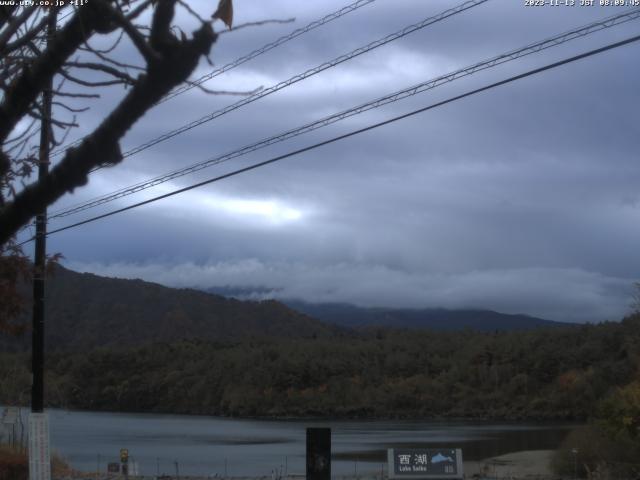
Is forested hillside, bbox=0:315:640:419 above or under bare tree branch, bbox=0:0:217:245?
under

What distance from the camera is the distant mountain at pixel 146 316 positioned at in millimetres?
114750

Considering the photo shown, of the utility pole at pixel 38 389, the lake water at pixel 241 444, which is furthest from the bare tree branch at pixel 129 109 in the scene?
the lake water at pixel 241 444

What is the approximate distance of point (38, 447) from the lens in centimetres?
1662

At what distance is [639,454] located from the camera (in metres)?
26.7

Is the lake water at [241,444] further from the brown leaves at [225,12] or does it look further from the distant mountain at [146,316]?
the distant mountain at [146,316]

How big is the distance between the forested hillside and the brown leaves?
73.0m

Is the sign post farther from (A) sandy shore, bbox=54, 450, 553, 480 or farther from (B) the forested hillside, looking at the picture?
(B) the forested hillside

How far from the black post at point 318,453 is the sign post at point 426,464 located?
6591 mm

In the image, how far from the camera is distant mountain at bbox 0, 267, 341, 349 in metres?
115

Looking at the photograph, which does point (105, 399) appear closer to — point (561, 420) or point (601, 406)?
point (561, 420)

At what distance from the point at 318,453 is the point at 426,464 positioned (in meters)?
7.03

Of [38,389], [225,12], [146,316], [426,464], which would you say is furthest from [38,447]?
[146,316]

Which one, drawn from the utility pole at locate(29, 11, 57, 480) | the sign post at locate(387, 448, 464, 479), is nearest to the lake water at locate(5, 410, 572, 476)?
the sign post at locate(387, 448, 464, 479)

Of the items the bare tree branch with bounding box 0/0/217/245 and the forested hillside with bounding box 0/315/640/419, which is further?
the forested hillside with bounding box 0/315/640/419
